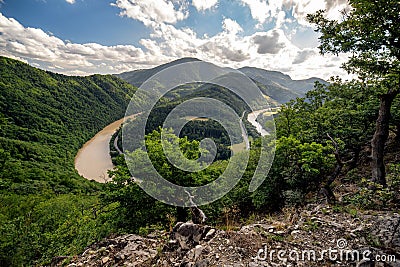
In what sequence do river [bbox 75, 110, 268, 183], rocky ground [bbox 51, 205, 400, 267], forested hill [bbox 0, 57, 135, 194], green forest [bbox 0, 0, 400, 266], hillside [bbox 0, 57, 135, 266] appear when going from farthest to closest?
river [bbox 75, 110, 268, 183]
forested hill [bbox 0, 57, 135, 194]
hillside [bbox 0, 57, 135, 266]
green forest [bbox 0, 0, 400, 266]
rocky ground [bbox 51, 205, 400, 267]

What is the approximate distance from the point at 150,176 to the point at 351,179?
864 centimetres

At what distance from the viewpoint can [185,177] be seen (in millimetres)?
10852

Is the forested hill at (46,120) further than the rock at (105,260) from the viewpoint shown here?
Yes

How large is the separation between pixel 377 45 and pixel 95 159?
9680 centimetres

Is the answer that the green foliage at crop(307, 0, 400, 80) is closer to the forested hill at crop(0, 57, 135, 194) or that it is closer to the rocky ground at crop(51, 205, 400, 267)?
the rocky ground at crop(51, 205, 400, 267)

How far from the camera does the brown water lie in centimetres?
8038

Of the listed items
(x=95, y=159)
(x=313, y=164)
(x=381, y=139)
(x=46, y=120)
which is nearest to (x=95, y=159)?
(x=95, y=159)

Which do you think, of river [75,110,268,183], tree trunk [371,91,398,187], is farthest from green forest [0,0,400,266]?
river [75,110,268,183]

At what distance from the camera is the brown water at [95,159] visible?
3164 inches

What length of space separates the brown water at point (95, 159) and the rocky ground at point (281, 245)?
71195mm

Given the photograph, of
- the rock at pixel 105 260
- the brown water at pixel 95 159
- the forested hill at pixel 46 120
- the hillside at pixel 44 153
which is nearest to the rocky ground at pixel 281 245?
the rock at pixel 105 260

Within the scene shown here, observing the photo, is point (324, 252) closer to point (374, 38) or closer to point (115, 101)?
point (374, 38)

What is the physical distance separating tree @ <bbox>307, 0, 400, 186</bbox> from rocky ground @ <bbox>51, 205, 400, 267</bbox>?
2774mm

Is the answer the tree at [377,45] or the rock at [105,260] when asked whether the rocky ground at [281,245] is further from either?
the tree at [377,45]
